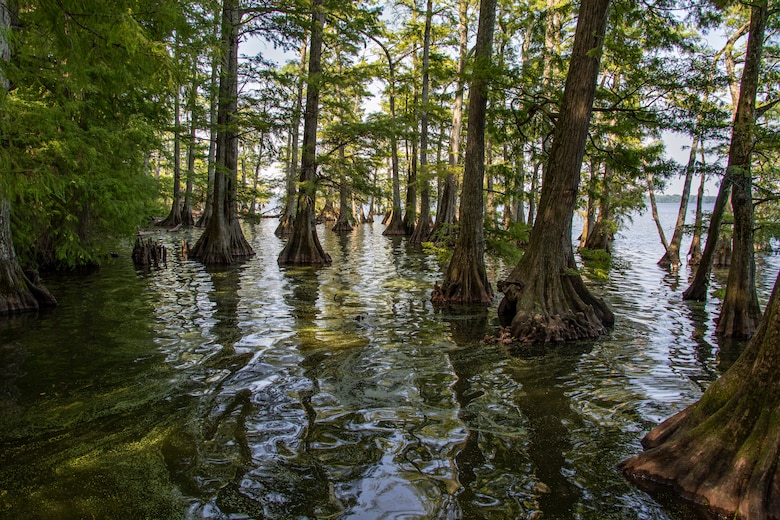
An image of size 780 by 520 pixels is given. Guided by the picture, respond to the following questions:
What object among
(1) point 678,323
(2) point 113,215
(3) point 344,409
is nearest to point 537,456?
(3) point 344,409

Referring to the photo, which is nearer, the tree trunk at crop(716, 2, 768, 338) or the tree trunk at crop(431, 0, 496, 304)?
the tree trunk at crop(716, 2, 768, 338)

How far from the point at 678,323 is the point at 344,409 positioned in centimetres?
688

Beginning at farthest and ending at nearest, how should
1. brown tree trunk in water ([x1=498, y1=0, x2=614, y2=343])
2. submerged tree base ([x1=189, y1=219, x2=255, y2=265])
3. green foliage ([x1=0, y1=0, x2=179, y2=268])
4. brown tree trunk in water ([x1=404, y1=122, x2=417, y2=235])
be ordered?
brown tree trunk in water ([x1=404, y1=122, x2=417, y2=235])
submerged tree base ([x1=189, y1=219, x2=255, y2=265])
brown tree trunk in water ([x1=498, y1=0, x2=614, y2=343])
green foliage ([x1=0, y1=0, x2=179, y2=268])

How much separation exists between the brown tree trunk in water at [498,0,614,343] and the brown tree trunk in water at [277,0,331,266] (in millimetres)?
8594

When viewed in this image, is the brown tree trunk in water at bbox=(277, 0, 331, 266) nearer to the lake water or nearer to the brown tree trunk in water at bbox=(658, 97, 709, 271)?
the lake water

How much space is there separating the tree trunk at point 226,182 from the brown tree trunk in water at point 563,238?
34.2 feet

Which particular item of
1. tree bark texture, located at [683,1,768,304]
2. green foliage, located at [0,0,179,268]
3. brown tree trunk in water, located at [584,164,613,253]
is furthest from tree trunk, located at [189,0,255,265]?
brown tree trunk in water, located at [584,164,613,253]

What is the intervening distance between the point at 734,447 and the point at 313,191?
509 inches

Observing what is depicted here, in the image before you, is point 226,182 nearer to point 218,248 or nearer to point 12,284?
point 218,248

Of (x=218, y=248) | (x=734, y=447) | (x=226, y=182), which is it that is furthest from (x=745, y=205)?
(x=226, y=182)

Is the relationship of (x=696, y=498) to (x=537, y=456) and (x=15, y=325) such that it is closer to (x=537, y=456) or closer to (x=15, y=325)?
(x=537, y=456)

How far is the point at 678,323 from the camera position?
865 cm

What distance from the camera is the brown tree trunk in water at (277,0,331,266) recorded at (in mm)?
15047

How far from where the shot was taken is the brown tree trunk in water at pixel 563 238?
7141 mm
